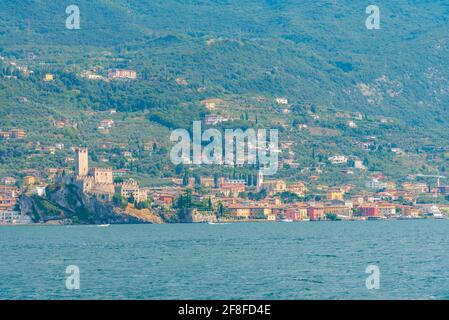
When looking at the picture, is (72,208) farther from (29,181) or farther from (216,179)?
(216,179)

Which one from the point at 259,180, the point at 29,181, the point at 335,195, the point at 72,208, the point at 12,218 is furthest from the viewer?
the point at 259,180

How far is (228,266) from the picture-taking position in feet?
194

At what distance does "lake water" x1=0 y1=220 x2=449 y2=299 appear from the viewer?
46.0 meters

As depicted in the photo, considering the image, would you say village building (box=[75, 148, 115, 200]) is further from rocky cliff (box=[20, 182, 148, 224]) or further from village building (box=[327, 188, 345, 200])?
village building (box=[327, 188, 345, 200])

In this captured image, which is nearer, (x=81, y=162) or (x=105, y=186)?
(x=105, y=186)

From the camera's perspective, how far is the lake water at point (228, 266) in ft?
151

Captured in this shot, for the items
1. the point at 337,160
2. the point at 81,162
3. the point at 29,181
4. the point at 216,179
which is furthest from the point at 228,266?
the point at 337,160

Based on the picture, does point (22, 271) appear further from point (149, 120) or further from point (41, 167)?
point (149, 120)

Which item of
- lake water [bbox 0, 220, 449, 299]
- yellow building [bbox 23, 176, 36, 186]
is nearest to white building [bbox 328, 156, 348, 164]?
yellow building [bbox 23, 176, 36, 186]

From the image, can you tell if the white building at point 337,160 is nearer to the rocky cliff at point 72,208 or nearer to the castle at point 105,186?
the castle at point 105,186

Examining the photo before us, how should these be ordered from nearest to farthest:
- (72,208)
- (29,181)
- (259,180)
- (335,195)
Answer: (72,208), (29,181), (335,195), (259,180)

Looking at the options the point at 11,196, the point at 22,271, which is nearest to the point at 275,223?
the point at 11,196

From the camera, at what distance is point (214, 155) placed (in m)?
164

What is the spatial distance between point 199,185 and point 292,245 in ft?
236
